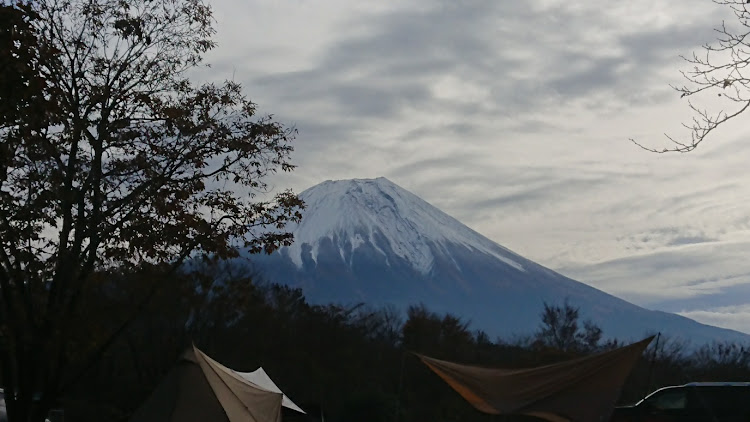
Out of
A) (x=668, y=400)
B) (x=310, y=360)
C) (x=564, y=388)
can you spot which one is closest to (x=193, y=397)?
(x=564, y=388)

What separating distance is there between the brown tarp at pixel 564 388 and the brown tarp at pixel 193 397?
456 centimetres

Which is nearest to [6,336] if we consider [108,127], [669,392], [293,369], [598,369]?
[108,127]

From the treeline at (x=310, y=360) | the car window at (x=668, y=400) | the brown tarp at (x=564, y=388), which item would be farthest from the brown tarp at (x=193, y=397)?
the treeline at (x=310, y=360)

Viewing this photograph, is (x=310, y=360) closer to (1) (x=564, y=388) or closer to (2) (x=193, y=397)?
(2) (x=193, y=397)

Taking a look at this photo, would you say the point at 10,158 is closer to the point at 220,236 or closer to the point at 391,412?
the point at 220,236

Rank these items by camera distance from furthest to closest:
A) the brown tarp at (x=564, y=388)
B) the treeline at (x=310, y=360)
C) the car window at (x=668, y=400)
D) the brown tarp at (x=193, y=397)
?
1. the treeline at (x=310, y=360)
2. the car window at (x=668, y=400)
3. the brown tarp at (x=193, y=397)
4. the brown tarp at (x=564, y=388)

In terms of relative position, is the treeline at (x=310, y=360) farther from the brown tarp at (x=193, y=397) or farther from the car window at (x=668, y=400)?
the brown tarp at (x=193, y=397)

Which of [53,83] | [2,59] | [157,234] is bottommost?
[157,234]

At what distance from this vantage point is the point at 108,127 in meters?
16.5

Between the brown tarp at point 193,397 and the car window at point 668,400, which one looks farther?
the car window at point 668,400

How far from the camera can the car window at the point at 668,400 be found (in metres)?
17.7

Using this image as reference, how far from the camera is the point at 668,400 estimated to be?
17.9 meters

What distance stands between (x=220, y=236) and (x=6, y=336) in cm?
410

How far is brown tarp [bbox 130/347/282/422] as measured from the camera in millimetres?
16928
